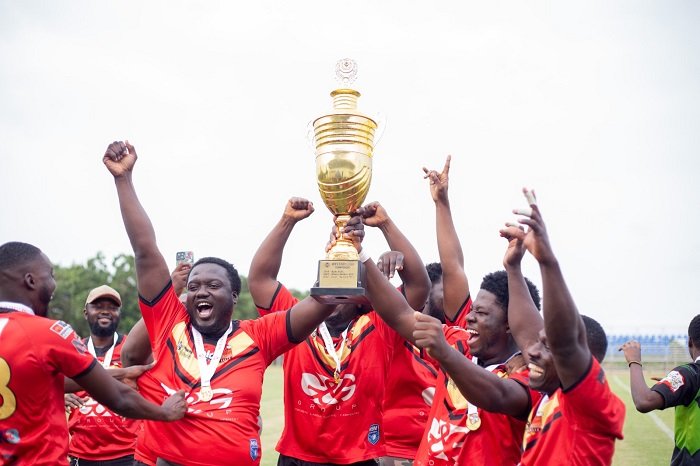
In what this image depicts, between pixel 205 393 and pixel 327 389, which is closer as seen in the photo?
pixel 205 393

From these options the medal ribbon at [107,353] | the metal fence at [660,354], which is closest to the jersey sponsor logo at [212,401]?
the medal ribbon at [107,353]

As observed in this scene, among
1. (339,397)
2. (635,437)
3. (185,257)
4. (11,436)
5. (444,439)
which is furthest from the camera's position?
(635,437)

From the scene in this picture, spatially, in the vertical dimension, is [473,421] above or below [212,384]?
below

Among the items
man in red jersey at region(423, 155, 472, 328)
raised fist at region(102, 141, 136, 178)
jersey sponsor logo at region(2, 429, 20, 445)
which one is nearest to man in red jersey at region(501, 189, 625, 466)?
man in red jersey at region(423, 155, 472, 328)

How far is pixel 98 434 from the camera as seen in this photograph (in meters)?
6.46

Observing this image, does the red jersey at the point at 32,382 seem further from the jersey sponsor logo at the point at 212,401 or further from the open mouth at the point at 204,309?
the open mouth at the point at 204,309

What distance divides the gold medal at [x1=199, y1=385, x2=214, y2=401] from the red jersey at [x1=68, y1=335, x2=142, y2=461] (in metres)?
2.35

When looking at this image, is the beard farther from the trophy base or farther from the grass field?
the grass field

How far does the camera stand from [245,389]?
4.50 metres

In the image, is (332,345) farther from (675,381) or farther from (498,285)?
(675,381)

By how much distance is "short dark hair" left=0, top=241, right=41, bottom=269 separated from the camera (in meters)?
3.79

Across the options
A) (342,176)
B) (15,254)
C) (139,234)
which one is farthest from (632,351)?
(15,254)

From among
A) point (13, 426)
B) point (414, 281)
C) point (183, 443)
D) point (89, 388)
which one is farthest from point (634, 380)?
point (13, 426)

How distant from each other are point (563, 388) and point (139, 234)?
2799mm
